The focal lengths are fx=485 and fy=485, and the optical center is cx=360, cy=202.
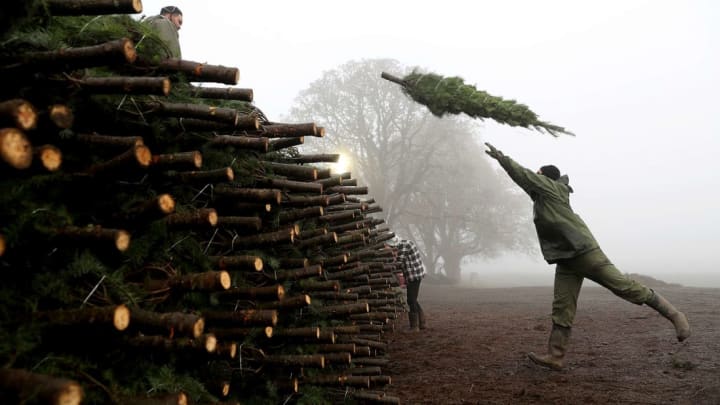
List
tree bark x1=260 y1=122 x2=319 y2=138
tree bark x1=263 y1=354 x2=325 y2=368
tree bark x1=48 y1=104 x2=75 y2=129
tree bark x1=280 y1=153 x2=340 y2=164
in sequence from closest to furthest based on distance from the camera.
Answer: tree bark x1=48 y1=104 x2=75 y2=129, tree bark x1=263 y1=354 x2=325 y2=368, tree bark x1=260 y1=122 x2=319 y2=138, tree bark x1=280 y1=153 x2=340 y2=164

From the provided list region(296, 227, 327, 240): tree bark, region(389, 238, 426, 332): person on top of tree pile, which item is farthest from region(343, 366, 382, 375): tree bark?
region(389, 238, 426, 332): person on top of tree pile

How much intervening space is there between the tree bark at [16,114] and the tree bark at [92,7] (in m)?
0.80

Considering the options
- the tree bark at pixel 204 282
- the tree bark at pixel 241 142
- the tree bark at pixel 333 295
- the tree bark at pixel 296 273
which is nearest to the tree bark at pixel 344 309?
the tree bark at pixel 333 295

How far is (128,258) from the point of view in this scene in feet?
7.66

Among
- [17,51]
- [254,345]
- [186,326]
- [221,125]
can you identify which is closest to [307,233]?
[254,345]

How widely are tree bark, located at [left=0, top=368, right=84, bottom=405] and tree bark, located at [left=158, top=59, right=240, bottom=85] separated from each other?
170 cm

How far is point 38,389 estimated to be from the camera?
1.42m

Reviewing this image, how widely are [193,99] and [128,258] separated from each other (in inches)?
47.6

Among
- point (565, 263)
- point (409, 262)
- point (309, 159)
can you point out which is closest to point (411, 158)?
point (409, 262)

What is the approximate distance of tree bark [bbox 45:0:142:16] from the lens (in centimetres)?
220

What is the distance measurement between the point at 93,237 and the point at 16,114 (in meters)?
0.53

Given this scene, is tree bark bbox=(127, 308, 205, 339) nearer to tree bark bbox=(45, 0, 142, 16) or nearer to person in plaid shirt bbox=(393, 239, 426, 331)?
tree bark bbox=(45, 0, 142, 16)

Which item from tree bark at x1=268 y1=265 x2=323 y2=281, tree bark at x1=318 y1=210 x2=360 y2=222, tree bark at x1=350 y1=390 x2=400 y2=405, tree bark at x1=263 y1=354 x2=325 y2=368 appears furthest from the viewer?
tree bark at x1=318 y1=210 x2=360 y2=222

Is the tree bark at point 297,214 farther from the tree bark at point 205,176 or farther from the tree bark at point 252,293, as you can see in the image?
the tree bark at point 205,176
